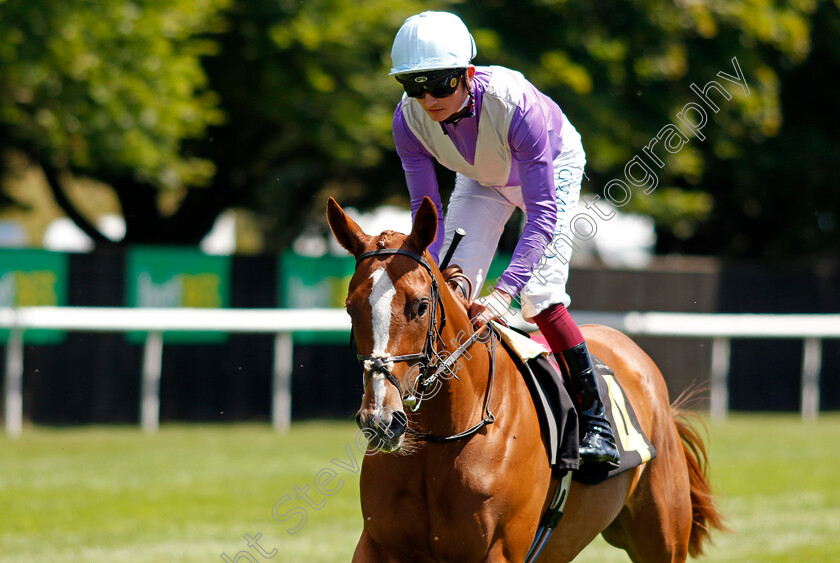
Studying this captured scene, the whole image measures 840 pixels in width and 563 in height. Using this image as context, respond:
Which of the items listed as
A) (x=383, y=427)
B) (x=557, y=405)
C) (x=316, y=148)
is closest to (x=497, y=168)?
(x=557, y=405)

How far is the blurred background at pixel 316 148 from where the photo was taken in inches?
407

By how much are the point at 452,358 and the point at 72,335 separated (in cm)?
783

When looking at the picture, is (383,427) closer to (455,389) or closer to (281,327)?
(455,389)

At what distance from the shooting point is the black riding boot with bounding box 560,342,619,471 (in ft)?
12.6

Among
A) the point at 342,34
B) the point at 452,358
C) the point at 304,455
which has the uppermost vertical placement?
the point at 342,34

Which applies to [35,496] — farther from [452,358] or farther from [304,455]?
[452,358]

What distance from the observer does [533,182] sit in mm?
3621

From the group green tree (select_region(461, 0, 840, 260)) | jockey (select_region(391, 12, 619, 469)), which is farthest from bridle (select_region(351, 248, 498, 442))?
green tree (select_region(461, 0, 840, 260))

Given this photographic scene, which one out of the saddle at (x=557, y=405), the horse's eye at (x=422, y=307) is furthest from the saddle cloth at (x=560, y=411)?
the horse's eye at (x=422, y=307)

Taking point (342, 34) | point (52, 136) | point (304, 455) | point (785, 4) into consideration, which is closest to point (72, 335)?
point (52, 136)

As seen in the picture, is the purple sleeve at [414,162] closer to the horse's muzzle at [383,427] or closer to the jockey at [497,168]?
the jockey at [497,168]

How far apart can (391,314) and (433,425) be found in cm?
50

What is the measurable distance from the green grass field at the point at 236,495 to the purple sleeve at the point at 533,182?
1.62 m

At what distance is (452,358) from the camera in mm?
3230
